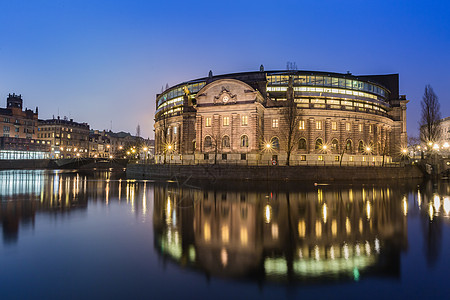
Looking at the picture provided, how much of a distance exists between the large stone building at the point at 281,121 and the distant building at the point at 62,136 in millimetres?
107241

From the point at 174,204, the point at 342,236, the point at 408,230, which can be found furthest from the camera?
the point at 174,204

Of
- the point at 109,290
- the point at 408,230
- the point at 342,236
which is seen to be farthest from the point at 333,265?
the point at 408,230

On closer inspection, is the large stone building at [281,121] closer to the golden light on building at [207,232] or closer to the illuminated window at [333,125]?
the illuminated window at [333,125]

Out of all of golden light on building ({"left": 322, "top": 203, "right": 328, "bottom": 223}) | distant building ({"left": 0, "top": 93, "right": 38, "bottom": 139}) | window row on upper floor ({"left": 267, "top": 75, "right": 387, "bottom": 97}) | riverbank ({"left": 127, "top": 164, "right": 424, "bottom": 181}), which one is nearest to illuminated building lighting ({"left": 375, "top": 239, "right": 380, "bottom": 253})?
golden light on building ({"left": 322, "top": 203, "right": 328, "bottom": 223})

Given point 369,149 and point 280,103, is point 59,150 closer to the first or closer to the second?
point 280,103

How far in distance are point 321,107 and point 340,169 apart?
72.0 feet

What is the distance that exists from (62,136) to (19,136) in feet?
74.3

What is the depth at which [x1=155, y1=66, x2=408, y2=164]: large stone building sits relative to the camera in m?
65.1

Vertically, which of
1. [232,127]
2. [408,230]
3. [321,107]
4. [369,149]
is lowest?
[408,230]

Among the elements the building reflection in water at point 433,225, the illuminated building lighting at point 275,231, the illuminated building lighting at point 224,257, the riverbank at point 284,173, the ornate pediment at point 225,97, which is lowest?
the building reflection in water at point 433,225

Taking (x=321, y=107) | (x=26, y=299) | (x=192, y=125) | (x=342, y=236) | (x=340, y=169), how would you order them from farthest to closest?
(x=192, y=125), (x=321, y=107), (x=340, y=169), (x=342, y=236), (x=26, y=299)

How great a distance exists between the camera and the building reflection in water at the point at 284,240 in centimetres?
1017

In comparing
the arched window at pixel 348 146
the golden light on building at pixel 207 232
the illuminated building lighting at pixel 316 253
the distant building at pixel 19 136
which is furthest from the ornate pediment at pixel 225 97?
the distant building at pixel 19 136

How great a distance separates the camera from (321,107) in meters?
70.8
